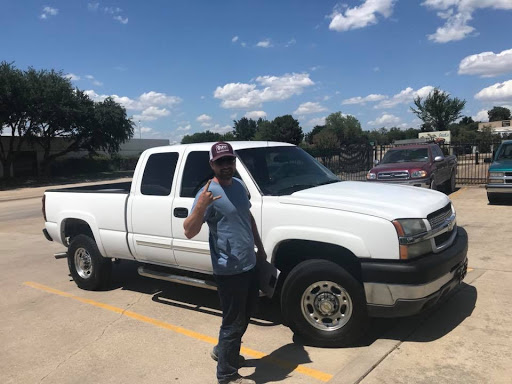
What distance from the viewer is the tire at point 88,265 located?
19.7 feet

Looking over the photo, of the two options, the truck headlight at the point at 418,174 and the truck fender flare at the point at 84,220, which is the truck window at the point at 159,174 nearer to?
the truck fender flare at the point at 84,220

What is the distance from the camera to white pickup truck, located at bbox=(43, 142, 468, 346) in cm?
372

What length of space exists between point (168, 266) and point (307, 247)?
72.1 inches

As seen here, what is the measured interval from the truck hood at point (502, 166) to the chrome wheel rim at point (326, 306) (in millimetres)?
9584

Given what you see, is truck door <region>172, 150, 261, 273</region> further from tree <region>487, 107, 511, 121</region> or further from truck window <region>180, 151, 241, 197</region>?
tree <region>487, 107, 511, 121</region>

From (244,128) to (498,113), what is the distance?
8091 centimetres

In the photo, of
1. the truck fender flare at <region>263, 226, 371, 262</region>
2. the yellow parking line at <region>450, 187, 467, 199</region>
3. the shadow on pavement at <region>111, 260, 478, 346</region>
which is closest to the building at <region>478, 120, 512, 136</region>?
the yellow parking line at <region>450, 187, 467, 199</region>

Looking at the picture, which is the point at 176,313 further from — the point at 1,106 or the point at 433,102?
the point at 433,102

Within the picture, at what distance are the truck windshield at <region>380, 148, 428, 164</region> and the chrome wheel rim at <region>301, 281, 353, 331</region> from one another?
10.4m

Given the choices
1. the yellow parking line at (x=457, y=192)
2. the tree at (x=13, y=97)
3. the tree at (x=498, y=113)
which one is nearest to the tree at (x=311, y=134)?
the tree at (x=498, y=113)

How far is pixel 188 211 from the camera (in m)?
4.79

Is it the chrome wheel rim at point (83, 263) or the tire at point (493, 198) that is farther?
the tire at point (493, 198)

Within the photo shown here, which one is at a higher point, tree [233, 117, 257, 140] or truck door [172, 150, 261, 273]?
tree [233, 117, 257, 140]

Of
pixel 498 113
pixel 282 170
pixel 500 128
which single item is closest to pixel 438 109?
pixel 500 128
